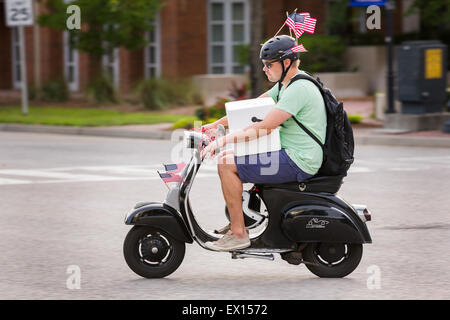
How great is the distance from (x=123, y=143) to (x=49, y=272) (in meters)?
11.2

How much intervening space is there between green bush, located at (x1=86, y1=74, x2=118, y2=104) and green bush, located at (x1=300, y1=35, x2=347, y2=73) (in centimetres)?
561

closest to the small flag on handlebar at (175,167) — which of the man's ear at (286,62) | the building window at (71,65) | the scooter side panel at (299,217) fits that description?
the scooter side panel at (299,217)

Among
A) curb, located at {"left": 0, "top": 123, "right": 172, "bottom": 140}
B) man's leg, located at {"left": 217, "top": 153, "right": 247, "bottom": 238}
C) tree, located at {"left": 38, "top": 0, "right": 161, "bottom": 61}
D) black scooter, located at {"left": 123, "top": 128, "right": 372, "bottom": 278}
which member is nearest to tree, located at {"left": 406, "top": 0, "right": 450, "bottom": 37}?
tree, located at {"left": 38, "top": 0, "right": 161, "bottom": 61}

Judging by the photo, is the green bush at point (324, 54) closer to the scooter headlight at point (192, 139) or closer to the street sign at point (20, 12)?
the street sign at point (20, 12)

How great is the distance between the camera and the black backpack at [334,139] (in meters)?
6.48

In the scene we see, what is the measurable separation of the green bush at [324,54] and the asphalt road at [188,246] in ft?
42.3

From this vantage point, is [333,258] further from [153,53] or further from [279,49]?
[153,53]

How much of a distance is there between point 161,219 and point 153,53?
2513 cm

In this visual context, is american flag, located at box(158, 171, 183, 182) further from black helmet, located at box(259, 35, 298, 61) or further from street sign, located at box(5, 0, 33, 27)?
street sign, located at box(5, 0, 33, 27)

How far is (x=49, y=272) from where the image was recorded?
22.7ft

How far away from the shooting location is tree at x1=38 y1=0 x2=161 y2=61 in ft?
84.9

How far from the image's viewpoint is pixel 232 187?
647 cm

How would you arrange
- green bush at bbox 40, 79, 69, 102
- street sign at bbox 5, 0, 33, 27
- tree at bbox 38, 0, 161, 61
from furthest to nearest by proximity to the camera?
green bush at bbox 40, 79, 69, 102
tree at bbox 38, 0, 161, 61
street sign at bbox 5, 0, 33, 27

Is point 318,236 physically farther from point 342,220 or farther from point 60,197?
point 60,197
